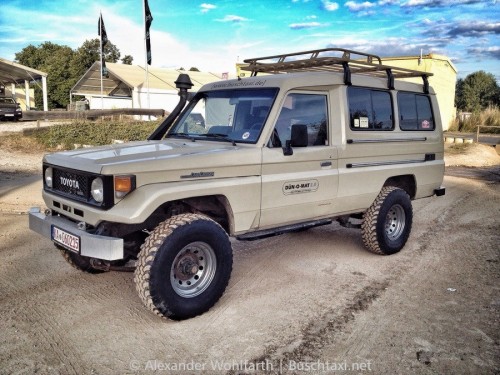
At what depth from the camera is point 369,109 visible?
5.54 m

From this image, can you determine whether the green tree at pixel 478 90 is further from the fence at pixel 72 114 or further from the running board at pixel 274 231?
the running board at pixel 274 231

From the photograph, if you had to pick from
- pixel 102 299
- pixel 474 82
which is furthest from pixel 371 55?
pixel 474 82

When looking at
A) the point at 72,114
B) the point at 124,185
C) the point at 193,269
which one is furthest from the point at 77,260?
the point at 72,114

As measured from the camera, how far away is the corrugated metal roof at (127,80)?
32.9 m

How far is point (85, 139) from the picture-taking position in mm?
15016

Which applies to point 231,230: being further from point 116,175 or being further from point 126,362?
point 126,362

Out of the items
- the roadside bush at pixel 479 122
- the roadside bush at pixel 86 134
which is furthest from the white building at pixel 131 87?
the roadside bush at pixel 479 122

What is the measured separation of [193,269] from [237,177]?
0.92 m

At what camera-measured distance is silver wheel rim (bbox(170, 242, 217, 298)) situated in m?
3.97

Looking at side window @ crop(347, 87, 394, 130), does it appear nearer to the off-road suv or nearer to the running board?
the off-road suv

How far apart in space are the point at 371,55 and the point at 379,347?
366 centimetres

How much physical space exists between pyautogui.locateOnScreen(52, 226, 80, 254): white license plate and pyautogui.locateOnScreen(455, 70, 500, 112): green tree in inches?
2780

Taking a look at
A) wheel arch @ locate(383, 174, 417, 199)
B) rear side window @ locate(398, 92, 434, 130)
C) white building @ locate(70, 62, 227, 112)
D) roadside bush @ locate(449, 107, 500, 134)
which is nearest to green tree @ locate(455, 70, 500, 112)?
roadside bush @ locate(449, 107, 500, 134)

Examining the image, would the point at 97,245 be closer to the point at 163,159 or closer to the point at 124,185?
the point at 124,185
